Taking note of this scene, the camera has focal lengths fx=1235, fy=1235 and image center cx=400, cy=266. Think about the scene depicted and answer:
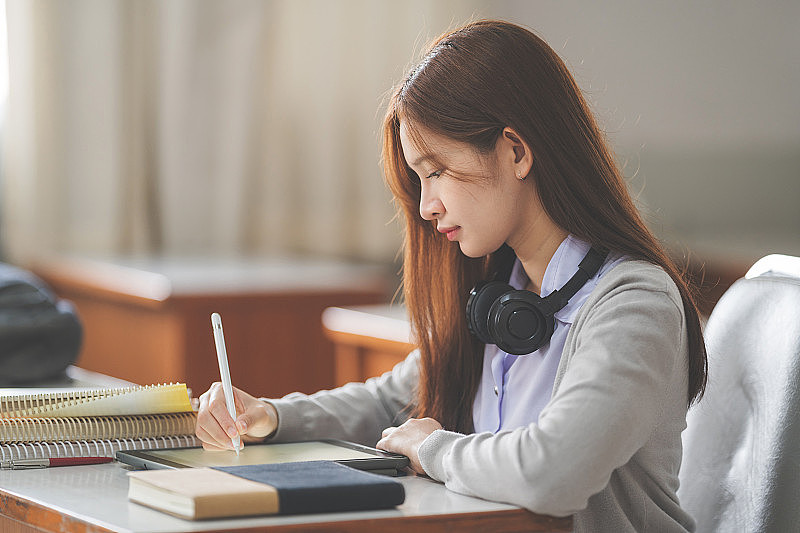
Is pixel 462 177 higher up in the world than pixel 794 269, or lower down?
higher up

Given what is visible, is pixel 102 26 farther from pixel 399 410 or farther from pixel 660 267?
pixel 660 267

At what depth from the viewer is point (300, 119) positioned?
12.2 ft

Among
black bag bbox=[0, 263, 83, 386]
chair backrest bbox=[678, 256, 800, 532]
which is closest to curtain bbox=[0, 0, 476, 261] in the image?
black bag bbox=[0, 263, 83, 386]

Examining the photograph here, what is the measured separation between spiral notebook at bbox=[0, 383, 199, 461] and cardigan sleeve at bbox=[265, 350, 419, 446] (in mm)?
135

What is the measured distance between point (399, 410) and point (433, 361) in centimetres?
9

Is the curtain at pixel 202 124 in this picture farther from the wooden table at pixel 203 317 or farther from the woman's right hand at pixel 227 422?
the woman's right hand at pixel 227 422

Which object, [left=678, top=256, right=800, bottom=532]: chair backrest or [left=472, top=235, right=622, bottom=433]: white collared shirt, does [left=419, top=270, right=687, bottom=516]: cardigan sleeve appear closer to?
[left=472, top=235, right=622, bottom=433]: white collared shirt

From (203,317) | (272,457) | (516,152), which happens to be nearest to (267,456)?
(272,457)

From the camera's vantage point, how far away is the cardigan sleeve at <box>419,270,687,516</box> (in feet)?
3.58

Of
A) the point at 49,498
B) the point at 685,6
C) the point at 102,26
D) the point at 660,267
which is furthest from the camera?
the point at 685,6

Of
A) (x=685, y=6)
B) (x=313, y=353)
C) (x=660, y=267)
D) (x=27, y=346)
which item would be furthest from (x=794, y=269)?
(x=685, y=6)

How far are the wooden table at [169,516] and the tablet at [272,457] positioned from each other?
31 mm

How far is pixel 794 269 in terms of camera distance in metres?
1.51

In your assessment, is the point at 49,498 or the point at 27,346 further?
the point at 27,346
